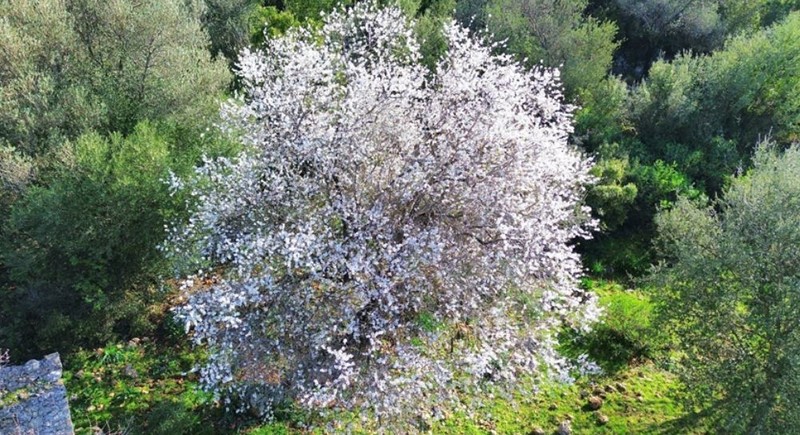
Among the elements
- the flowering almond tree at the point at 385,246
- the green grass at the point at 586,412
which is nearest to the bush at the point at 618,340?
the green grass at the point at 586,412

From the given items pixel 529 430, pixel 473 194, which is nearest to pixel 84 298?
pixel 473 194

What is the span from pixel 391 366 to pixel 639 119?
14.5m

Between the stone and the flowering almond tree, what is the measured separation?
1880 millimetres

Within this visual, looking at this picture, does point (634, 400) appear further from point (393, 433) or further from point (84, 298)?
point (84, 298)

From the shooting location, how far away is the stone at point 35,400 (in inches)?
270

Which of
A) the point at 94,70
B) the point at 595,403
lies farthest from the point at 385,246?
the point at 94,70

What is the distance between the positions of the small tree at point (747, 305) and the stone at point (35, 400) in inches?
368

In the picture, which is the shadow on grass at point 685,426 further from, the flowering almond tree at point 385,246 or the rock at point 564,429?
the flowering almond tree at point 385,246

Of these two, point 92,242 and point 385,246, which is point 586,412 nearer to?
point 385,246

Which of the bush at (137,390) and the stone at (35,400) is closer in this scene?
the stone at (35,400)

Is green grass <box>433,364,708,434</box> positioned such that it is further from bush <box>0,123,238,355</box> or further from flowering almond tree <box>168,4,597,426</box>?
bush <box>0,123,238,355</box>

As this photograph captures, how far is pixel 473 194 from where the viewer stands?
292 inches

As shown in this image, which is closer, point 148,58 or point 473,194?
point 473,194

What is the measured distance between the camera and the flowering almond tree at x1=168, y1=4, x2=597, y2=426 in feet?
23.2
